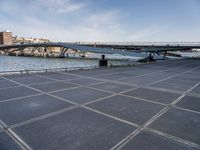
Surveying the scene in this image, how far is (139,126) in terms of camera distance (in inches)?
241

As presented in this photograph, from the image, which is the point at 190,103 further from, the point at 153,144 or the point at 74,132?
the point at 74,132

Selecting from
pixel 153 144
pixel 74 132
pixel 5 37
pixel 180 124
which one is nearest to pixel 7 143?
pixel 74 132

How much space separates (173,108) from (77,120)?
16.0 ft

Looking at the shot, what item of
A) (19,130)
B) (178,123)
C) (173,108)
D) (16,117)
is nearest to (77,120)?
(19,130)

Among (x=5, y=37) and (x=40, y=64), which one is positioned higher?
(x=5, y=37)

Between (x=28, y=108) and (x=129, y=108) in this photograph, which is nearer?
(x=28, y=108)

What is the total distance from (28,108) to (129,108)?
16.0 feet

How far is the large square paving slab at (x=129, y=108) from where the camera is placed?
6.96 meters

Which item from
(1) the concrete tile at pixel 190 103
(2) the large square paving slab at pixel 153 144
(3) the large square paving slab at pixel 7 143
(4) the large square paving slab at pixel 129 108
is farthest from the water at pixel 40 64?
(2) the large square paving slab at pixel 153 144

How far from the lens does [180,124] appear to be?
6.31m

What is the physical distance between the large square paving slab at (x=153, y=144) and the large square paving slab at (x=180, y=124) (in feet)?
1.70

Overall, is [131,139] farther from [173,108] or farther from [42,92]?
[42,92]

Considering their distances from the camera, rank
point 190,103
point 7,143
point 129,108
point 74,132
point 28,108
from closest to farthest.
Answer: point 7,143, point 74,132, point 28,108, point 129,108, point 190,103

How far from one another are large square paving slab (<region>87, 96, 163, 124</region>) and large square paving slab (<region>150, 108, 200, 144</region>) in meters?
0.57
